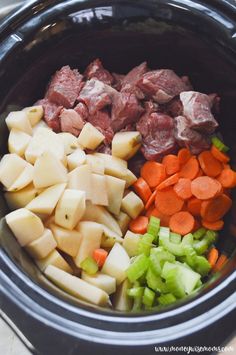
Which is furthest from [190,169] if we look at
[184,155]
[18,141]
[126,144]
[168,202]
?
[18,141]

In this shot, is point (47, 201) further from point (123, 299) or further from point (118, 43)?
point (118, 43)

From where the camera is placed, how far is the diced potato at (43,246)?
186 centimetres

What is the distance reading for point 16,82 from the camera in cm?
216

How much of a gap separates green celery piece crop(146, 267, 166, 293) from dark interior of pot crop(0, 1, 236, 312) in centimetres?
36

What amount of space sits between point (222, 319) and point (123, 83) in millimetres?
1174

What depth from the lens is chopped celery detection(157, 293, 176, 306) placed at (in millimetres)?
1791

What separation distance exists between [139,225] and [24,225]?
50cm

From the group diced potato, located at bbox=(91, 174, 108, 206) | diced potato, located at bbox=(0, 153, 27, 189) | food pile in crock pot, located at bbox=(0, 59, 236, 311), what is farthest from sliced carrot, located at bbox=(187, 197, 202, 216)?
diced potato, located at bbox=(0, 153, 27, 189)

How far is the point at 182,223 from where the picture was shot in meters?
2.11

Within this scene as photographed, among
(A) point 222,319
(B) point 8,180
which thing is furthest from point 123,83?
(A) point 222,319

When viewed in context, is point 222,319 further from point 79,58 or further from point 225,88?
point 79,58

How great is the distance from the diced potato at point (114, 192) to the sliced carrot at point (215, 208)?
1.12ft

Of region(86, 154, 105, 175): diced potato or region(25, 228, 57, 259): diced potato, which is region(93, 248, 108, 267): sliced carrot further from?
region(86, 154, 105, 175): diced potato

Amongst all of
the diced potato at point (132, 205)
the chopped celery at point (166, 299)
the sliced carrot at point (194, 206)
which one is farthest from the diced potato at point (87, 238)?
the sliced carrot at point (194, 206)
